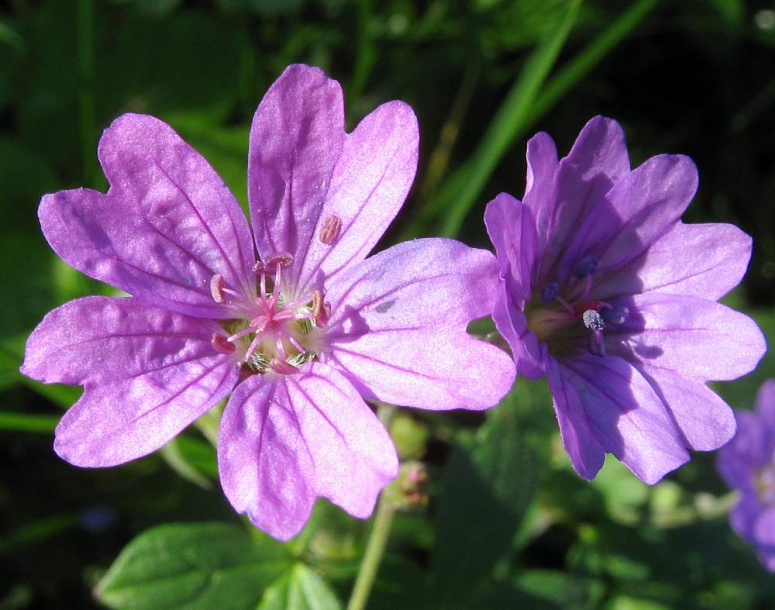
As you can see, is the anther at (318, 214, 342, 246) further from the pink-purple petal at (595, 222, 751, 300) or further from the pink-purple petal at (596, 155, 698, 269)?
the pink-purple petal at (595, 222, 751, 300)

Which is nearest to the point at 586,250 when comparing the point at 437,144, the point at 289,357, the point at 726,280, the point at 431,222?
the point at 726,280

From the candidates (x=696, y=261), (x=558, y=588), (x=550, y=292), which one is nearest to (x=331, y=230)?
(x=550, y=292)

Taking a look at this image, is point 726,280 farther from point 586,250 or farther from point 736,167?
point 736,167

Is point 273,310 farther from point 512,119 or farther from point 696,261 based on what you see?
point 512,119

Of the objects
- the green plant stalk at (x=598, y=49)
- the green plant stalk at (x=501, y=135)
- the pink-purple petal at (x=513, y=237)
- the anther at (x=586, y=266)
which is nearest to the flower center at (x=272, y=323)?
the pink-purple petal at (x=513, y=237)

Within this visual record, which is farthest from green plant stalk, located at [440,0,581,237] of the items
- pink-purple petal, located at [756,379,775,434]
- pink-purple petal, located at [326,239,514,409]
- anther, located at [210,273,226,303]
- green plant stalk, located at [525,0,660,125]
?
pink-purple petal, located at [756,379,775,434]

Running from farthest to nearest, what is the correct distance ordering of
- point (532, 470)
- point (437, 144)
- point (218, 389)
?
point (437, 144), point (532, 470), point (218, 389)
